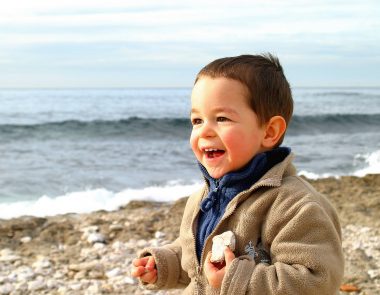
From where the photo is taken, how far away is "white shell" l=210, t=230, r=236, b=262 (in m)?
2.18

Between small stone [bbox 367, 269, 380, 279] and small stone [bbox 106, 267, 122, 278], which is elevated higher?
small stone [bbox 367, 269, 380, 279]

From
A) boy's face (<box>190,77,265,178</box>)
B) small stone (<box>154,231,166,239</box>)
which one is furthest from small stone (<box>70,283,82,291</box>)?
boy's face (<box>190,77,265,178</box>)

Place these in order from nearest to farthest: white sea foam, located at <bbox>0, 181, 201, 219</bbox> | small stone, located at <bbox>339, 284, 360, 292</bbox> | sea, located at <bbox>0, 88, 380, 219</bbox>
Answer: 1. small stone, located at <bbox>339, 284, 360, 292</bbox>
2. white sea foam, located at <bbox>0, 181, 201, 219</bbox>
3. sea, located at <bbox>0, 88, 380, 219</bbox>

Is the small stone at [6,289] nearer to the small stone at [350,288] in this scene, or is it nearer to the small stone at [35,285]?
the small stone at [35,285]

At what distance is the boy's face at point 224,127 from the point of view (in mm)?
2223

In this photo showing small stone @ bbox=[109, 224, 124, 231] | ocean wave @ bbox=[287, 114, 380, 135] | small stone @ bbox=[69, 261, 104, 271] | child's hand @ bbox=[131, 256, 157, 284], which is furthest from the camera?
ocean wave @ bbox=[287, 114, 380, 135]

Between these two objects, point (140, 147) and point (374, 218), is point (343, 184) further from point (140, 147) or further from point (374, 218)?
point (140, 147)

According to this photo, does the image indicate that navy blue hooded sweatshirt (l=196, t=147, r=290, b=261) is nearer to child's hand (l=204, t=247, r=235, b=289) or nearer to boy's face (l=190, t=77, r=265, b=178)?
boy's face (l=190, t=77, r=265, b=178)

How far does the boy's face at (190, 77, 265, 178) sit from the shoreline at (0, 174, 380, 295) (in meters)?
2.15

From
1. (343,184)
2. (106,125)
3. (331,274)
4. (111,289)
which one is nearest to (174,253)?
(331,274)

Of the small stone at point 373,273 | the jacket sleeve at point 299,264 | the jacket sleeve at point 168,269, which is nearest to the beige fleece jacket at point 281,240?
the jacket sleeve at point 299,264

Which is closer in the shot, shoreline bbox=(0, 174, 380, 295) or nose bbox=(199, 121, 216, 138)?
nose bbox=(199, 121, 216, 138)

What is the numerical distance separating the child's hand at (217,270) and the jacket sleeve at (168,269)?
40cm

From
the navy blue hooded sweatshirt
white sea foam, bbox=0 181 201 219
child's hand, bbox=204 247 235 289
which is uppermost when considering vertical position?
the navy blue hooded sweatshirt
